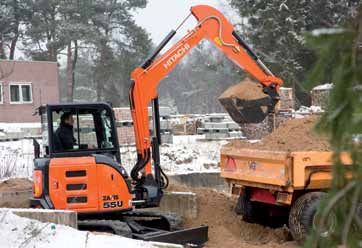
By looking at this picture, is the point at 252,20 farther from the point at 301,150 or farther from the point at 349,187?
Result: the point at 349,187

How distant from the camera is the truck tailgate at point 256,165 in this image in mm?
8984

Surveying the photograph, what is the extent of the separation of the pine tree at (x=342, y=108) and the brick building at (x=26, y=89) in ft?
121

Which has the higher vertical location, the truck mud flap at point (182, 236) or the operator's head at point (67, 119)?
the operator's head at point (67, 119)

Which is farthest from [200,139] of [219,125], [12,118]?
[12,118]

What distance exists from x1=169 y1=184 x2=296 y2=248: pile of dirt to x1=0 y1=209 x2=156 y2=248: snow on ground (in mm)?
2123

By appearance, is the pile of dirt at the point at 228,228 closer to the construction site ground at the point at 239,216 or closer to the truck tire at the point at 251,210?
the construction site ground at the point at 239,216

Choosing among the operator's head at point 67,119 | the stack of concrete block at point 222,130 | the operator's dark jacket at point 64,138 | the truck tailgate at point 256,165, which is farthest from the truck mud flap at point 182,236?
the stack of concrete block at point 222,130

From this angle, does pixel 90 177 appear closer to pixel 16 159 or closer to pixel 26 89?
pixel 16 159

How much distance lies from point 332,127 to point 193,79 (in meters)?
78.5

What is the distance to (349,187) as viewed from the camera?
248 centimetres

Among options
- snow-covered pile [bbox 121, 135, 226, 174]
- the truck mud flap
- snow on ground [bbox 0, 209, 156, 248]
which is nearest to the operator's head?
snow on ground [bbox 0, 209, 156, 248]

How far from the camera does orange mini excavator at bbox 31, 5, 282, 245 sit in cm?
909

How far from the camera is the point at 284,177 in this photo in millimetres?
8945

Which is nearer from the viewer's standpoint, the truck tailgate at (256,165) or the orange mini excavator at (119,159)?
the truck tailgate at (256,165)
